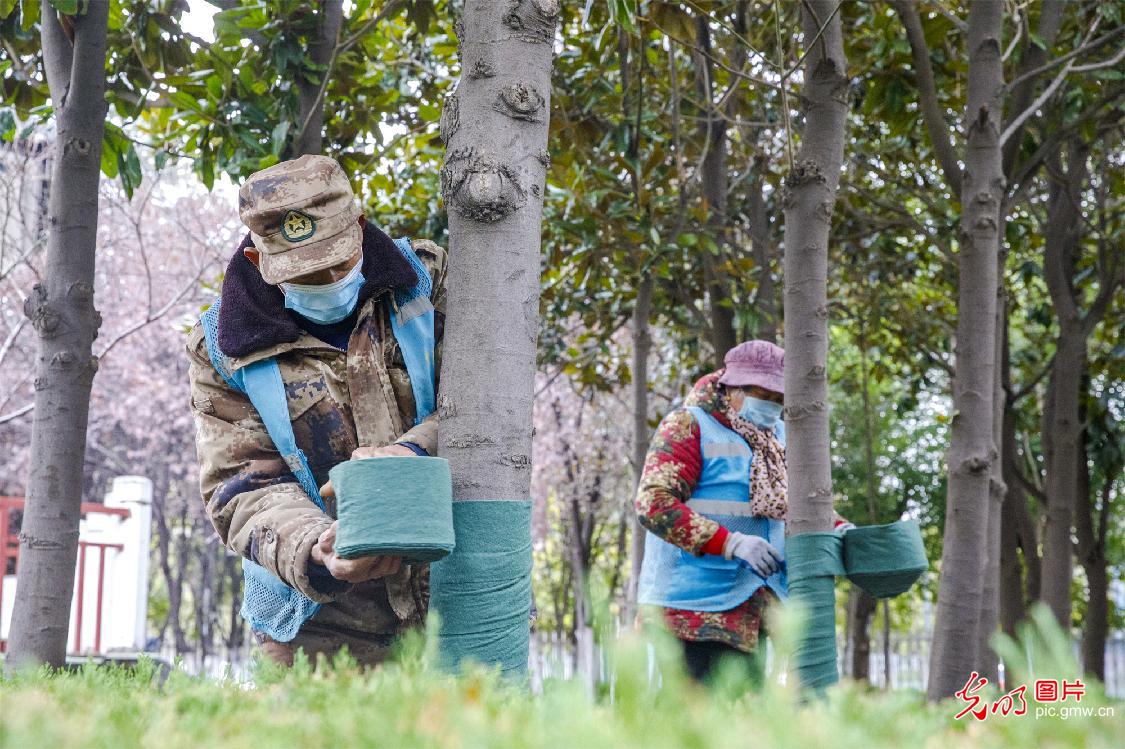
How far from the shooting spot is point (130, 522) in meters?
12.9

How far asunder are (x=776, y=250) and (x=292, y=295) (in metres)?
8.59

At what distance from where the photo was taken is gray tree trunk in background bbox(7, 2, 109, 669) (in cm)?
431

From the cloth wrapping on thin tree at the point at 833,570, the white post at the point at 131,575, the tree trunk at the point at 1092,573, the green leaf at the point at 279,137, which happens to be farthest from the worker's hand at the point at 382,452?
the white post at the point at 131,575

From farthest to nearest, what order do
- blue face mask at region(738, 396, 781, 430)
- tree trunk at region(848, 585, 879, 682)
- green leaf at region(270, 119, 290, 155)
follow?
1. tree trunk at region(848, 585, 879, 682)
2. blue face mask at region(738, 396, 781, 430)
3. green leaf at region(270, 119, 290, 155)

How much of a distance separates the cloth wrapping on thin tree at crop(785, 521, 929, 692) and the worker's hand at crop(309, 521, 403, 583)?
1850mm

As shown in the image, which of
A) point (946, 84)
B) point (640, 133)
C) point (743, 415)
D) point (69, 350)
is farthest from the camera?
point (946, 84)

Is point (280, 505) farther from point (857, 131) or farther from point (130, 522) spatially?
point (130, 522)

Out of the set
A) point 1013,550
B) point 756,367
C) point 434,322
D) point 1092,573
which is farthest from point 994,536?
point 1092,573

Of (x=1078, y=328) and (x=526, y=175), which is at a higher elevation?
(x=1078, y=328)

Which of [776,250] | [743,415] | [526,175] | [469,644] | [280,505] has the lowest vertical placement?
[469,644]

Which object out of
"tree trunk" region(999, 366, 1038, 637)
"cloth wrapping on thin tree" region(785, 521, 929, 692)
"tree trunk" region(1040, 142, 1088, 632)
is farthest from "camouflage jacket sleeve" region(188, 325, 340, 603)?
"tree trunk" region(999, 366, 1038, 637)

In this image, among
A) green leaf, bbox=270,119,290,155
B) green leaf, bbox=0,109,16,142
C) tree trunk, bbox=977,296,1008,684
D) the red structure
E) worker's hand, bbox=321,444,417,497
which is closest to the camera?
worker's hand, bbox=321,444,417,497

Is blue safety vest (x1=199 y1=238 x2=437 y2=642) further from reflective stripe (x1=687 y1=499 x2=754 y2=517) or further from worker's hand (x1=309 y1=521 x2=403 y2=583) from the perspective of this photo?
reflective stripe (x1=687 y1=499 x2=754 y2=517)

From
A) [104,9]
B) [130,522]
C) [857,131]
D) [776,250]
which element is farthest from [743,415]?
[130,522]
